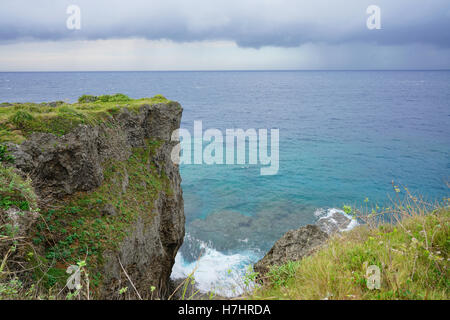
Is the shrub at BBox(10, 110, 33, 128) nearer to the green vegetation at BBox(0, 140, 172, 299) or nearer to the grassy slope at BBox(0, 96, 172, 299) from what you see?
the grassy slope at BBox(0, 96, 172, 299)

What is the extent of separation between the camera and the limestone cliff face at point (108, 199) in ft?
32.3

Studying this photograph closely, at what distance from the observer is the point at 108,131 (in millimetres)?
14125

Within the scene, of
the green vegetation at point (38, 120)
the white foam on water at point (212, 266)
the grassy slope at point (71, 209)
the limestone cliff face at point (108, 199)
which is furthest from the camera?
the white foam on water at point (212, 266)

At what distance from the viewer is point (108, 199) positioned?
40.2 feet

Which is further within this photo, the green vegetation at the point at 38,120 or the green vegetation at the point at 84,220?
the green vegetation at the point at 38,120

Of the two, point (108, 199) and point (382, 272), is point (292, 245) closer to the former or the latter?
point (382, 272)

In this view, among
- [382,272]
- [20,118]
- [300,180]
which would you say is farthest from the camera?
[300,180]

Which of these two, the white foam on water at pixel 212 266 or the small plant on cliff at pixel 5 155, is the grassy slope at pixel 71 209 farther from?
the white foam on water at pixel 212 266

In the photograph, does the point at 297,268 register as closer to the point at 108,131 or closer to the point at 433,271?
the point at 433,271

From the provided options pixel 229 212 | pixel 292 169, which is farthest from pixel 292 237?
pixel 292 169

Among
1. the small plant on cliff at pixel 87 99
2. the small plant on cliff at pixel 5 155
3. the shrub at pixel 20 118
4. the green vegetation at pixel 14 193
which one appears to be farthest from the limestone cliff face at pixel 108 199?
the small plant on cliff at pixel 87 99

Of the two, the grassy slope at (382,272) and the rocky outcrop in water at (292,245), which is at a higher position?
the grassy slope at (382,272)

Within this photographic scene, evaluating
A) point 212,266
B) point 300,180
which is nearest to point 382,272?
point 212,266
